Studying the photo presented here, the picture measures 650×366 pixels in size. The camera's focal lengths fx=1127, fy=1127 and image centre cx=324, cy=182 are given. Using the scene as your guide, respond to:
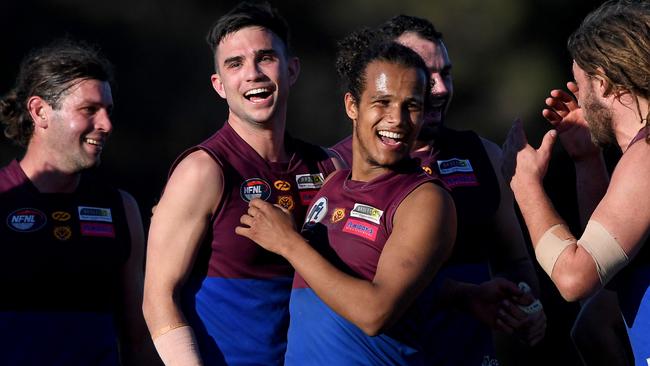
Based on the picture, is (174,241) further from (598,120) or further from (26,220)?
(598,120)

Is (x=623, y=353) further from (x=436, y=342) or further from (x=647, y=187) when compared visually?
Answer: (x=647, y=187)

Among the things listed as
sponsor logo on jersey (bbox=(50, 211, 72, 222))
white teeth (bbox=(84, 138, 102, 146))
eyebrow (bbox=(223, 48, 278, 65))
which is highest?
eyebrow (bbox=(223, 48, 278, 65))

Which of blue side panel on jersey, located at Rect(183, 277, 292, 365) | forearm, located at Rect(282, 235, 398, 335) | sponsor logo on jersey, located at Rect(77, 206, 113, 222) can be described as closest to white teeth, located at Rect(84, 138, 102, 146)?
sponsor logo on jersey, located at Rect(77, 206, 113, 222)

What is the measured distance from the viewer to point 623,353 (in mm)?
4965

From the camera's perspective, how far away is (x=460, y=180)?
4.52 meters

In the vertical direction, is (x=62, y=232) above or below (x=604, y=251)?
below

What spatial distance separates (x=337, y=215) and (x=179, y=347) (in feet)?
2.53

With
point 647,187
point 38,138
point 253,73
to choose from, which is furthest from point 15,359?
point 647,187

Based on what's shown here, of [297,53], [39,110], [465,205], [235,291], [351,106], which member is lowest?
[297,53]

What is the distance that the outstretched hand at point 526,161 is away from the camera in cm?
381

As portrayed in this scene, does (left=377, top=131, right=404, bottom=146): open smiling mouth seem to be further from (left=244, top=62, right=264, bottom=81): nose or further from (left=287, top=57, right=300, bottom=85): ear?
(left=287, top=57, right=300, bottom=85): ear

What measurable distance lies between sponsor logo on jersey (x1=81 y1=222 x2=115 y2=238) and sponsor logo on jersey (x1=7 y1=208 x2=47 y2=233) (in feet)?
0.55

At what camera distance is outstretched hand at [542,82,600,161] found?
3.97m

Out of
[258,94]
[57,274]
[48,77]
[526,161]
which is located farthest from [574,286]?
Result: [48,77]
